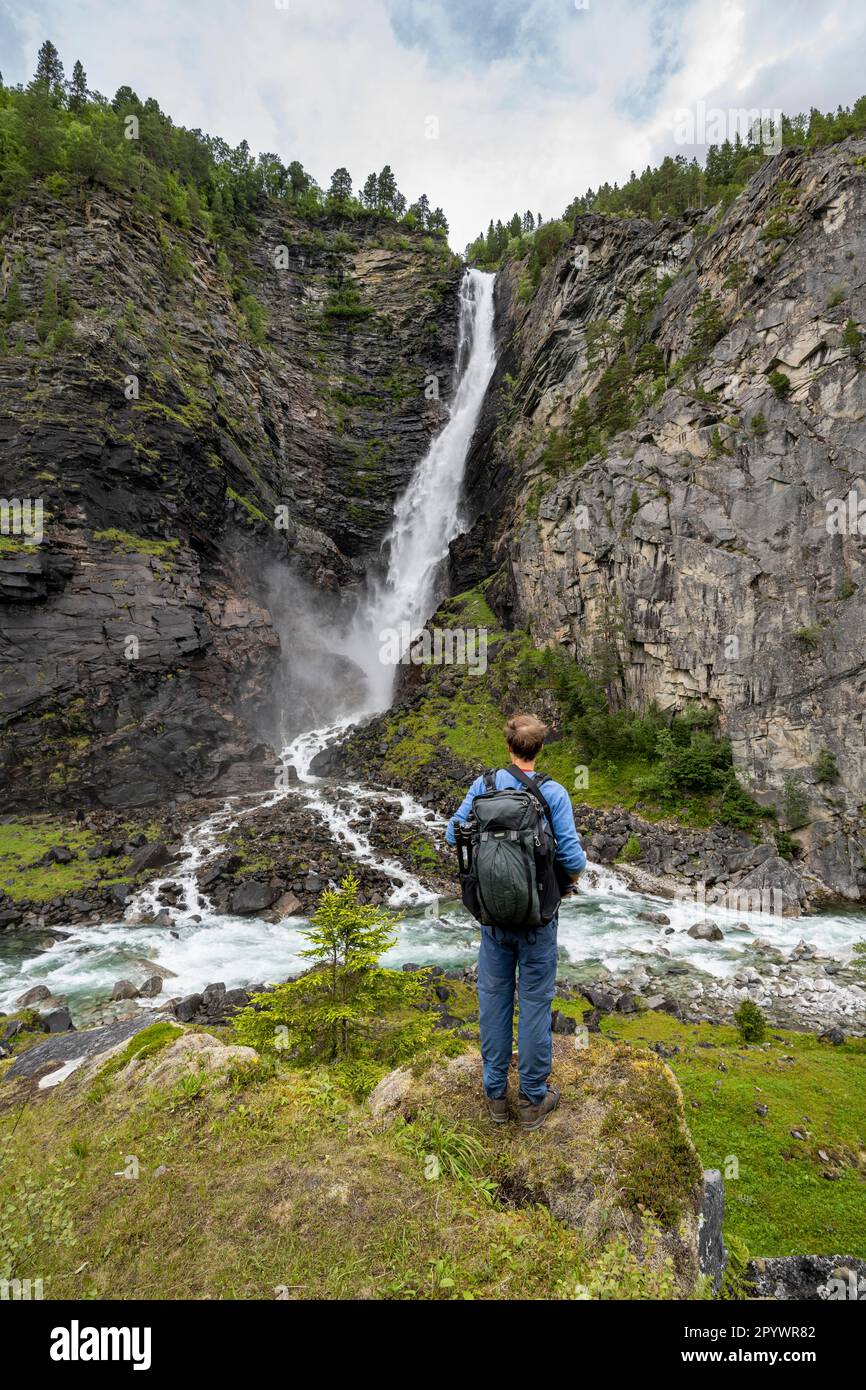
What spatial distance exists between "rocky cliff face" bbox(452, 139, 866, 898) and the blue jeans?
21818 millimetres

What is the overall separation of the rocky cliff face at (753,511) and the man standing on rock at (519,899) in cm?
2184

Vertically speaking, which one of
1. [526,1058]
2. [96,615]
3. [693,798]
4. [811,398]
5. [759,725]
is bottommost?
[693,798]

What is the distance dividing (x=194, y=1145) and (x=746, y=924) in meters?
18.6

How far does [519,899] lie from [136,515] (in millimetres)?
39350

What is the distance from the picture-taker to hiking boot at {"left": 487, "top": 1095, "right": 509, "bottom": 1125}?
4.03m

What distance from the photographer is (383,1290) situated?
2.72 m

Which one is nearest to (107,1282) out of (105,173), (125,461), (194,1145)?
(194,1145)

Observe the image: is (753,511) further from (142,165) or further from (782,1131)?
(142,165)

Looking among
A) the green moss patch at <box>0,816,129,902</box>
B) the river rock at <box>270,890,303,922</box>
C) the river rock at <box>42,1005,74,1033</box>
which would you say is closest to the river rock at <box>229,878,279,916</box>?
the river rock at <box>270,890,303,922</box>

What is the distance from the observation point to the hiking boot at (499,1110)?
4031 mm

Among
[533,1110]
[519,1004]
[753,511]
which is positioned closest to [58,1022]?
[533,1110]

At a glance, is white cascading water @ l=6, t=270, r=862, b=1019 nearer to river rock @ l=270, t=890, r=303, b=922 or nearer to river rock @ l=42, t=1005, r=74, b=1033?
river rock @ l=270, t=890, r=303, b=922

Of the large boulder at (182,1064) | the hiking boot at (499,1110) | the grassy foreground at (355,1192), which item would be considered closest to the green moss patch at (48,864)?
the large boulder at (182,1064)

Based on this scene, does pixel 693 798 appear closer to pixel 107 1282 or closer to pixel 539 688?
pixel 539 688
